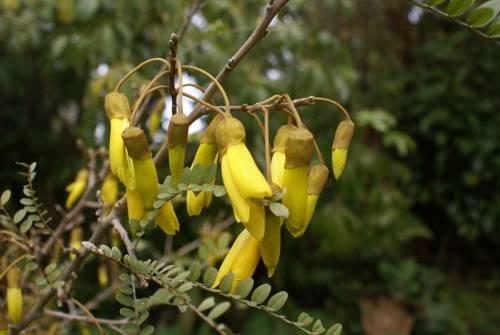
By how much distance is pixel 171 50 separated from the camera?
478mm

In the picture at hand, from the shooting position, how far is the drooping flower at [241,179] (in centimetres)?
43

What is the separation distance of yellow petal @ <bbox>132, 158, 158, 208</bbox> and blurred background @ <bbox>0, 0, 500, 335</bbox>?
3.20 feet

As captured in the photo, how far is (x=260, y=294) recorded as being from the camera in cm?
48

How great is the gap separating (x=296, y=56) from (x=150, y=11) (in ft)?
1.76

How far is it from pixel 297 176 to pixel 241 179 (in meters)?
0.05

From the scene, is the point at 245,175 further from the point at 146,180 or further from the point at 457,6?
Answer: the point at 457,6

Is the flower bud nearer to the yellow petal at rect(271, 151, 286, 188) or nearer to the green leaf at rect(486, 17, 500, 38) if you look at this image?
the yellow petal at rect(271, 151, 286, 188)

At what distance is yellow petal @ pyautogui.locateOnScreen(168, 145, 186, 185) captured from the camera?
1.52 ft

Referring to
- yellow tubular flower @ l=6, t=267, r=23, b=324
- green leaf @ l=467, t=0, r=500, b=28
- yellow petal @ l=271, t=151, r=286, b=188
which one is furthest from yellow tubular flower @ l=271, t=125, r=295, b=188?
yellow tubular flower @ l=6, t=267, r=23, b=324

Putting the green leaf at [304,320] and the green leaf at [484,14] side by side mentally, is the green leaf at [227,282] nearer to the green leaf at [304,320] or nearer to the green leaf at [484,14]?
the green leaf at [304,320]

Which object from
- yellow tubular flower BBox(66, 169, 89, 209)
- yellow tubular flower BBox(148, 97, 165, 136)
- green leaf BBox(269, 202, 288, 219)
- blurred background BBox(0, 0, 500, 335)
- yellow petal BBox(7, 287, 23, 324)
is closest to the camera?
green leaf BBox(269, 202, 288, 219)

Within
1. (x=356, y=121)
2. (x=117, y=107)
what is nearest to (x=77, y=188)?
(x=117, y=107)

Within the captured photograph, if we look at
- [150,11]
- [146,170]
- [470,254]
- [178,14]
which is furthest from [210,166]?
[470,254]

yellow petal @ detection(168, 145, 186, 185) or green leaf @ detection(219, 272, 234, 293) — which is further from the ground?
yellow petal @ detection(168, 145, 186, 185)
